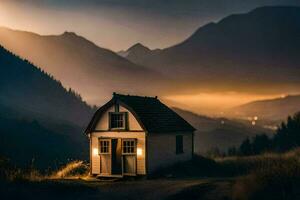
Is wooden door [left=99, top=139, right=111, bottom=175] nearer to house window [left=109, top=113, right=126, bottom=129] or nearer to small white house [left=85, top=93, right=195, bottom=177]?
small white house [left=85, top=93, right=195, bottom=177]

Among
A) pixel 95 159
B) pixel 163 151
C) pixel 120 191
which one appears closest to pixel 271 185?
pixel 120 191

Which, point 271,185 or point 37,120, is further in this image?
point 37,120

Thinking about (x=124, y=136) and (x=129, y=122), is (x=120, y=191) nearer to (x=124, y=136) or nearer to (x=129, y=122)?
(x=124, y=136)

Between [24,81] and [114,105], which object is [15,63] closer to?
[24,81]

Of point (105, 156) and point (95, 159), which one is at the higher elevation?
point (105, 156)

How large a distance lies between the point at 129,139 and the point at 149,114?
8.80ft

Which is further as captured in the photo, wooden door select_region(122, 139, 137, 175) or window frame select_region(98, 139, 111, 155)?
window frame select_region(98, 139, 111, 155)

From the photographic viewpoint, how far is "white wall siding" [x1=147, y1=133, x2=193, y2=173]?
37.5 metres

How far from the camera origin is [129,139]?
3753 cm

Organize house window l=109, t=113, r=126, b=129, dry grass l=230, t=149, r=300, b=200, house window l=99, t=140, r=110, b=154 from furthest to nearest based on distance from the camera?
house window l=99, t=140, r=110, b=154
house window l=109, t=113, r=126, b=129
dry grass l=230, t=149, r=300, b=200

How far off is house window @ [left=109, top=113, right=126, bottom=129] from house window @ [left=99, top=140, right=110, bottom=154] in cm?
112

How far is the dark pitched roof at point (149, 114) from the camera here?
3778 centimetres

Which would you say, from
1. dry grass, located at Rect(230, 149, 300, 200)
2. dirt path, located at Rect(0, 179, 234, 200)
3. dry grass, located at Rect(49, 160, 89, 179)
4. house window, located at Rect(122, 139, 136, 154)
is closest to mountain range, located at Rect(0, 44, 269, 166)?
dry grass, located at Rect(49, 160, 89, 179)

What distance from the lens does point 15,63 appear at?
18400cm
